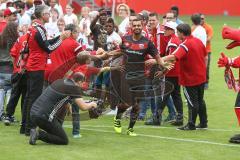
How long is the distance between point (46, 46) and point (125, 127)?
243 centimetres

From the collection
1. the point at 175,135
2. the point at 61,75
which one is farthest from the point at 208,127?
the point at 61,75

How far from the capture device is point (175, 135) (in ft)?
39.9

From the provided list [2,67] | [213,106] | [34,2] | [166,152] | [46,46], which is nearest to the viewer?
[166,152]

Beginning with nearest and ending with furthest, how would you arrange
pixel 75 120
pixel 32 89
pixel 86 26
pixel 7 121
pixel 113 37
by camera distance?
pixel 32 89 → pixel 75 120 → pixel 7 121 → pixel 113 37 → pixel 86 26

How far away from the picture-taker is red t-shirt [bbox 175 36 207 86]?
12484 mm

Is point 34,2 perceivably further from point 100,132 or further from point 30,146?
point 30,146

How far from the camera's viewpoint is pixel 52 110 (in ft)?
36.0

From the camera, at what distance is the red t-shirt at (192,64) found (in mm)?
12484

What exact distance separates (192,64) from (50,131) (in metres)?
3.12

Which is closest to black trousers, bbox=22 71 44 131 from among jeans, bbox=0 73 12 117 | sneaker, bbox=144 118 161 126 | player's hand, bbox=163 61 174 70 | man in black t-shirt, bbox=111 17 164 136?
man in black t-shirt, bbox=111 17 164 136

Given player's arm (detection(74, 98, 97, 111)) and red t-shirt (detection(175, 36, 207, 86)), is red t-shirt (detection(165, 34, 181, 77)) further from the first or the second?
player's arm (detection(74, 98, 97, 111))

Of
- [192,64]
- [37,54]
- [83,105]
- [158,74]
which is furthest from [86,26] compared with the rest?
[83,105]

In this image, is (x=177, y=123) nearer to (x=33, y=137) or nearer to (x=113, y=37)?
(x=113, y=37)

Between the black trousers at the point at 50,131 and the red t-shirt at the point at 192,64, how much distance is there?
9.14 ft
